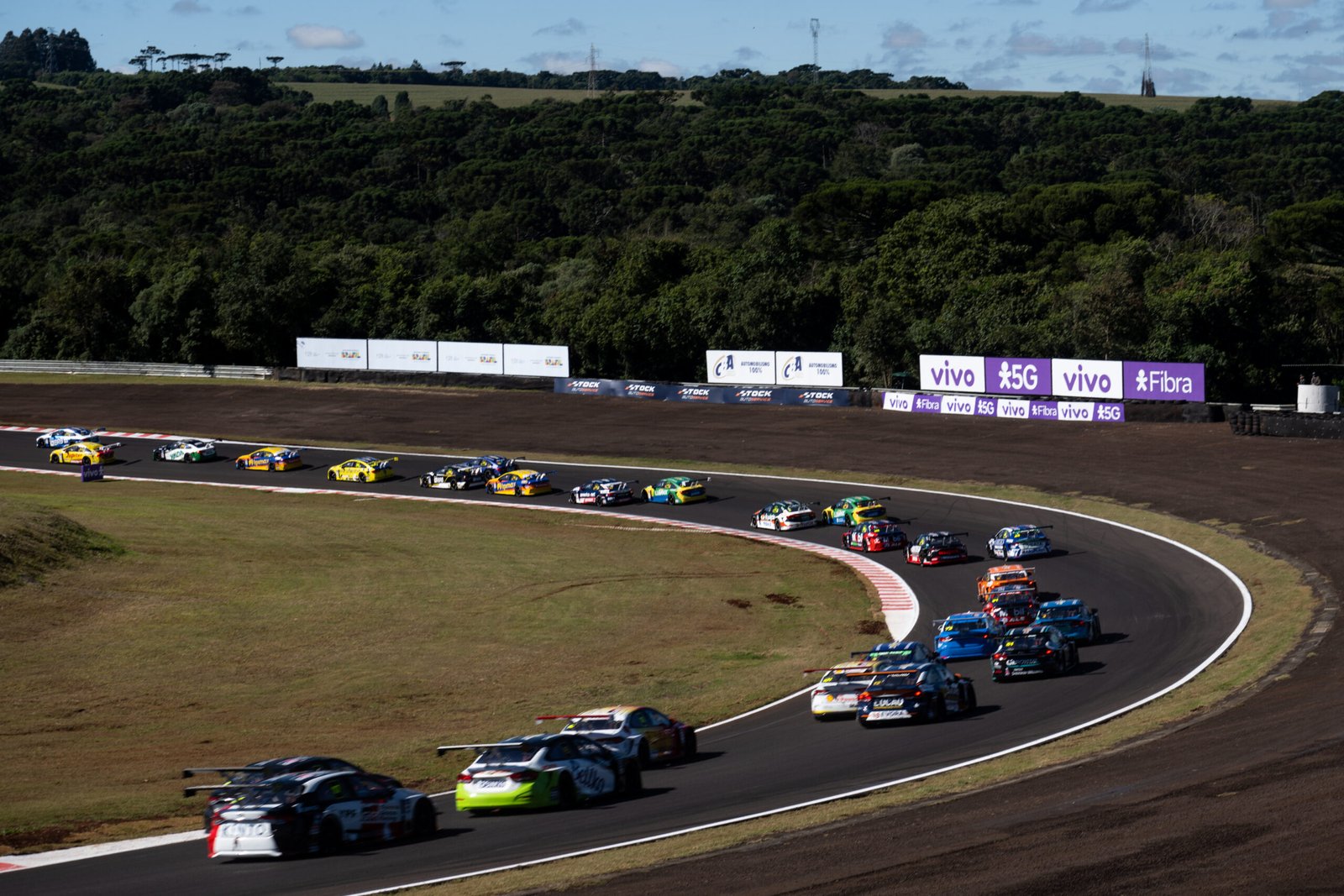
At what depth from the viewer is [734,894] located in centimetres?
1702

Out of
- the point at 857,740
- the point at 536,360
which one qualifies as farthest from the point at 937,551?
the point at 536,360

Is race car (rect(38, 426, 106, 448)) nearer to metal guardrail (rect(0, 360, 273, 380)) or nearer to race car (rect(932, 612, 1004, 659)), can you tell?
metal guardrail (rect(0, 360, 273, 380))

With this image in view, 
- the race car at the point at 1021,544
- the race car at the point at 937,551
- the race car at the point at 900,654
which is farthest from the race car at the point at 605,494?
the race car at the point at 900,654

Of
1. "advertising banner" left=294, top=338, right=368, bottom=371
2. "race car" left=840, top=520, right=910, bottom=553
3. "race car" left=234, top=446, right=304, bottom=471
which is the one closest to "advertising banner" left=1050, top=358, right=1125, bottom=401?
"race car" left=840, top=520, right=910, bottom=553

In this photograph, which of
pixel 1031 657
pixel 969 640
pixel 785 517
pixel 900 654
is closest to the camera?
pixel 900 654

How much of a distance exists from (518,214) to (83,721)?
5658 inches

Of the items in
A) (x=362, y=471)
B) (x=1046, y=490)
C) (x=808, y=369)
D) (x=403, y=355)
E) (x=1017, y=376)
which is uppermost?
(x=403, y=355)

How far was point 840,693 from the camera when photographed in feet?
97.9

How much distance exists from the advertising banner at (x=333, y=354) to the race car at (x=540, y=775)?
79.4 meters

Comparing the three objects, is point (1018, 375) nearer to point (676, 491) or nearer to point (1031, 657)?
point (676, 491)

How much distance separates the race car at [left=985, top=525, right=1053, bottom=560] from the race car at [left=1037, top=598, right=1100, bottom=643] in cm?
1182

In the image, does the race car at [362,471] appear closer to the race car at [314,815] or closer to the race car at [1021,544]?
the race car at [1021,544]

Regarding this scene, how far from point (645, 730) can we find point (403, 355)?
75860 millimetres

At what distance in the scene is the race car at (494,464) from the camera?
2763 inches
